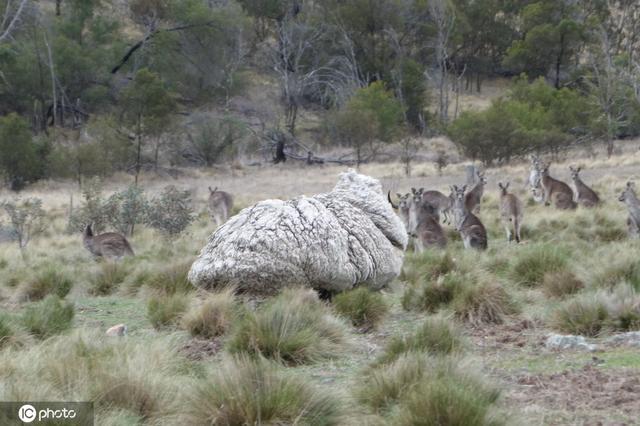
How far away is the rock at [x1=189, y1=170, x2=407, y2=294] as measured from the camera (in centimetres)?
1030

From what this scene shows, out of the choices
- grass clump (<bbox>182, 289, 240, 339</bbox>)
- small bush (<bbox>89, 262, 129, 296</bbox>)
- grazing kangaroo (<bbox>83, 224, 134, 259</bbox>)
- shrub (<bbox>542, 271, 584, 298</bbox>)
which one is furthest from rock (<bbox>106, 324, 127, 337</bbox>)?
grazing kangaroo (<bbox>83, 224, 134, 259</bbox>)

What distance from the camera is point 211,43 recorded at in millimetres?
57875

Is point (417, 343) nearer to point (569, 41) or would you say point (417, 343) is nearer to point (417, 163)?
point (417, 163)

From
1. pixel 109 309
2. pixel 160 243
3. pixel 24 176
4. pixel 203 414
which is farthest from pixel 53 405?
pixel 24 176

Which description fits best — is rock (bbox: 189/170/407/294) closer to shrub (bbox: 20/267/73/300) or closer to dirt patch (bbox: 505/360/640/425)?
shrub (bbox: 20/267/73/300)

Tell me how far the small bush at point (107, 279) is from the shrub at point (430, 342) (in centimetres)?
692

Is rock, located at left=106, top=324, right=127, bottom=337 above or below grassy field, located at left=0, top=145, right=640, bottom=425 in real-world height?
below

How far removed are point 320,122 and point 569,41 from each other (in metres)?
19.7

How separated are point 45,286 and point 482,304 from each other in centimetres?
676

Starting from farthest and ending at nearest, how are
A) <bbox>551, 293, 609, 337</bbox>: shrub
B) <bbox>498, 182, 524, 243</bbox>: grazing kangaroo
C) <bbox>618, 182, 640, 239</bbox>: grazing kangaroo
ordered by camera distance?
<bbox>498, 182, 524, 243</bbox>: grazing kangaroo < <bbox>618, 182, 640, 239</bbox>: grazing kangaroo < <bbox>551, 293, 609, 337</bbox>: shrub

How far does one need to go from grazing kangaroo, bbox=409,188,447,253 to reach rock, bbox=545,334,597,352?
8.00 metres

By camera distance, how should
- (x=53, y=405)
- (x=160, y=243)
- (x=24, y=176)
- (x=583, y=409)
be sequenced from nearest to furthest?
(x=53, y=405) < (x=583, y=409) < (x=160, y=243) < (x=24, y=176)

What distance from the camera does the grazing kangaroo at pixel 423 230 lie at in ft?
54.4

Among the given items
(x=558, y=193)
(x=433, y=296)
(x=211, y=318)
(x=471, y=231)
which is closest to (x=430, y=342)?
(x=211, y=318)
